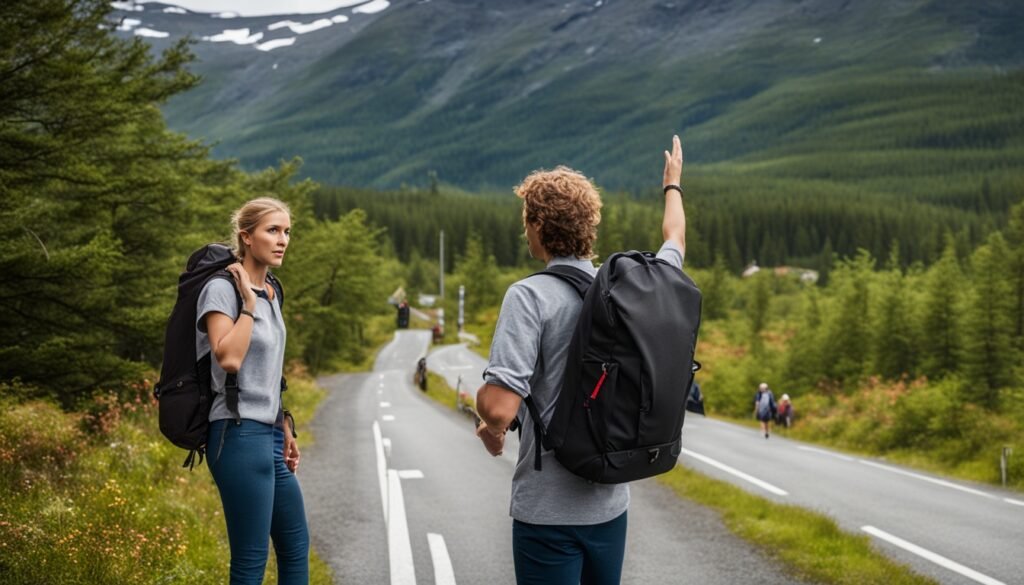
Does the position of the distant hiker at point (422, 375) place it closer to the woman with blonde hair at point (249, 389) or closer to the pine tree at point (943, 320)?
the pine tree at point (943, 320)

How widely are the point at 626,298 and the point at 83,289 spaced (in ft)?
38.6

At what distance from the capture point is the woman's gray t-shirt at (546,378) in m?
2.59

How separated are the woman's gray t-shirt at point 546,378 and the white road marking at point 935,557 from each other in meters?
5.55

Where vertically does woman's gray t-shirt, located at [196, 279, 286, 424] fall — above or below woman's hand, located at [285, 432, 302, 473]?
above

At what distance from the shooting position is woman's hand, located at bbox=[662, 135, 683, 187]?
322 cm

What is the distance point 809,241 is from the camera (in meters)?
167

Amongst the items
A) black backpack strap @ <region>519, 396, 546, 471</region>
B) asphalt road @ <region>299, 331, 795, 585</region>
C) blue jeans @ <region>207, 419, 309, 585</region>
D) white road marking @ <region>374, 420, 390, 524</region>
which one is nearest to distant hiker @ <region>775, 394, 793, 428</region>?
white road marking @ <region>374, 420, 390, 524</region>

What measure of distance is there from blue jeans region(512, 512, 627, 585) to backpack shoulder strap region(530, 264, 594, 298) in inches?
30.6

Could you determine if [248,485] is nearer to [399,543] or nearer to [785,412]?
[399,543]

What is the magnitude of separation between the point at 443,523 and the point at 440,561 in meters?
1.56

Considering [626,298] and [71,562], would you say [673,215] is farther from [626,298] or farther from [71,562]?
[71,562]

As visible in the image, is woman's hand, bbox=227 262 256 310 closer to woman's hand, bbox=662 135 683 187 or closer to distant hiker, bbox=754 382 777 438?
woman's hand, bbox=662 135 683 187

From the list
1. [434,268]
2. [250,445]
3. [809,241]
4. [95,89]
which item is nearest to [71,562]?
[250,445]

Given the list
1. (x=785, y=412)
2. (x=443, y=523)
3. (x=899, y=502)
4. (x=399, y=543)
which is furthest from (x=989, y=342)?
(x=399, y=543)
